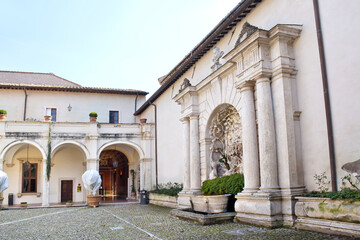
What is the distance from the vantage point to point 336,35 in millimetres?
7684

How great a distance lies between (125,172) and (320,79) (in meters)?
21.5

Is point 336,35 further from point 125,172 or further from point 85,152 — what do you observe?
point 125,172

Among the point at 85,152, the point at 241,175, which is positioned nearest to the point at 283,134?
the point at 241,175

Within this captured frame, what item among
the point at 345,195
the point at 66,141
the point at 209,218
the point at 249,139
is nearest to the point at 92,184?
the point at 66,141

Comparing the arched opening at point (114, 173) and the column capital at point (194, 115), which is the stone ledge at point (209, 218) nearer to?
the column capital at point (194, 115)

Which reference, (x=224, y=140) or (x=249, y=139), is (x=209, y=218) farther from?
(x=224, y=140)

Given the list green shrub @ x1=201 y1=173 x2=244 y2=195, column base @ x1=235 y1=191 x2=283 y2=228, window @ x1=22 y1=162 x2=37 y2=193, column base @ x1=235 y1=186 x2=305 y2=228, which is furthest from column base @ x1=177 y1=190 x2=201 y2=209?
window @ x1=22 y1=162 x2=37 y2=193

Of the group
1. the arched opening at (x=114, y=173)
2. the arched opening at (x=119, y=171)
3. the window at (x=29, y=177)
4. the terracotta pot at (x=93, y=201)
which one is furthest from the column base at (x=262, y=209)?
the window at (x=29, y=177)

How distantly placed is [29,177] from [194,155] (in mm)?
15914

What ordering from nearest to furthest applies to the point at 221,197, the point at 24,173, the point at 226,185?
the point at 221,197 → the point at 226,185 → the point at 24,173

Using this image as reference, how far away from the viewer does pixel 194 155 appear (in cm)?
1331

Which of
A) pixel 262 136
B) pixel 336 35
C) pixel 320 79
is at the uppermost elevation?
pixel 336 35

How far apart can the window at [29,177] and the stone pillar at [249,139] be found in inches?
763

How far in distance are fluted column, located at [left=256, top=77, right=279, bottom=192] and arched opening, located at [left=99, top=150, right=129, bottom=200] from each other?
19478mm
